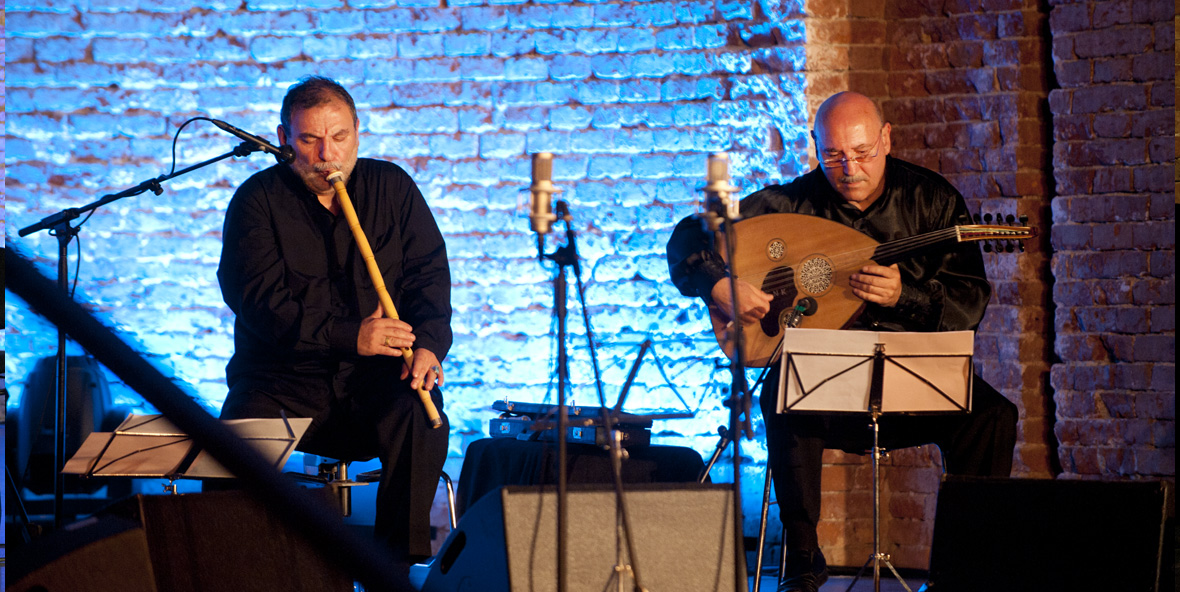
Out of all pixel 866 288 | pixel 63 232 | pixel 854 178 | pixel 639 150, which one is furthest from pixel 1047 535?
pixel 63 232

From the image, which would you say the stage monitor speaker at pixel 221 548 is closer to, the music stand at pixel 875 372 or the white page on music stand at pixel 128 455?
the white page on music stand at pixel 128 455

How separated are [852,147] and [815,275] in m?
0.46

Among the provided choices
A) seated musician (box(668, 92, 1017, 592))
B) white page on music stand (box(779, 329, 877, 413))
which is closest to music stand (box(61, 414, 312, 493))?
white page on music stand (box(779, 329, 877, 413))

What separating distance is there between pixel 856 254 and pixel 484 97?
1.69 m

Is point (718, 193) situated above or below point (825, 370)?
above

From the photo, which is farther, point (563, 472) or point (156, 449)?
point (156, 449)

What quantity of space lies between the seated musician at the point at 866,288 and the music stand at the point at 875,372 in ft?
1.13

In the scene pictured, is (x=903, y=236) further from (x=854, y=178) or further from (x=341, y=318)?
(x=341, y=318)

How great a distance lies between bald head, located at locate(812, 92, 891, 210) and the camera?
296 centimetres

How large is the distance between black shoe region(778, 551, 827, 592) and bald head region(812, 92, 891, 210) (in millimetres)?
1164

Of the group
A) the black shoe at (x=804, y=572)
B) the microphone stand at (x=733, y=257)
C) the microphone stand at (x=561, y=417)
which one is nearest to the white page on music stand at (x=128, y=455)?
the microphone stand at (x=561, y=417)

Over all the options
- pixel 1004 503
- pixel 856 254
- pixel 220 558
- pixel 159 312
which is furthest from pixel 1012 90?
pixel 159 312

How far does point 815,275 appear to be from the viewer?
282 cm

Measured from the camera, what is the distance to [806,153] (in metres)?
3.48
